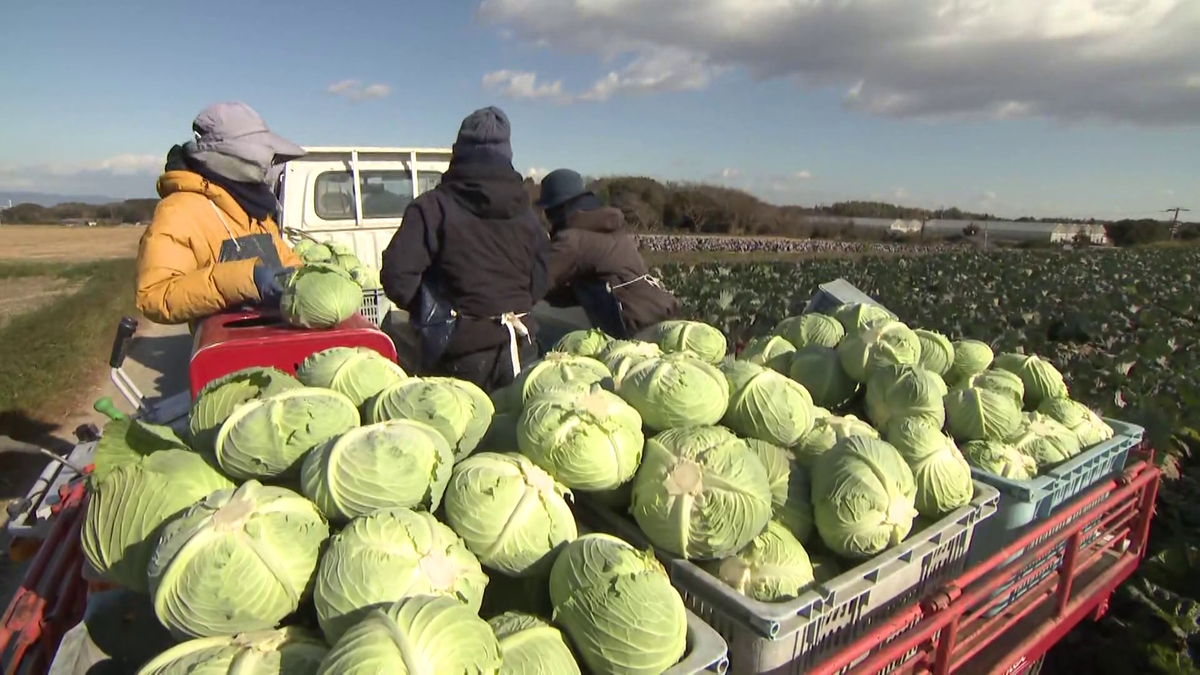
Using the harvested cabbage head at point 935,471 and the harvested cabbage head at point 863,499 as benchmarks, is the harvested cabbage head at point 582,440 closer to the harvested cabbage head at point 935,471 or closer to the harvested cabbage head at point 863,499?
the harvested cabbage head at point 863,499

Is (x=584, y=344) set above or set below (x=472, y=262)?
below

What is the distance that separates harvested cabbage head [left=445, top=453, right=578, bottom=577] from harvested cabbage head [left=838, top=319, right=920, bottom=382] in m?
1.82

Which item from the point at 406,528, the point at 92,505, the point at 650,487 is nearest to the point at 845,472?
the point at 650,487

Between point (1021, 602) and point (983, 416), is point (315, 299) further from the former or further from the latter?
point (1021, 602)

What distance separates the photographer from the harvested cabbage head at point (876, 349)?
3.11 m

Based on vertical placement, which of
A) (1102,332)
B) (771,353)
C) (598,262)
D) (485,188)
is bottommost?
(1102,332)

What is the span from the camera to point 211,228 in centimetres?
357

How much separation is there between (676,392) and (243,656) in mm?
1386

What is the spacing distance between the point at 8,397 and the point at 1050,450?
33.5ft

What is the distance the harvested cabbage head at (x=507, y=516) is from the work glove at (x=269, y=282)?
2116mm

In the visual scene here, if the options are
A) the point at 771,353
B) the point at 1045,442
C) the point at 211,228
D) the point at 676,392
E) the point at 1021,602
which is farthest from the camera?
the point at 211,228

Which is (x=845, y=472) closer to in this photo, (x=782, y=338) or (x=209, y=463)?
(x=782, y=338)

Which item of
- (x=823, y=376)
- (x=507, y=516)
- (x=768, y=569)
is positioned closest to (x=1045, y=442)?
(x=823, y=376)

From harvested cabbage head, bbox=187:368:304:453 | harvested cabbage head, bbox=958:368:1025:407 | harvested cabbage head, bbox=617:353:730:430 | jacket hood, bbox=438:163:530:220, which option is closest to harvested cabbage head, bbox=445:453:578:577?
harvested cabbage head, bbox=617:353:730:430
